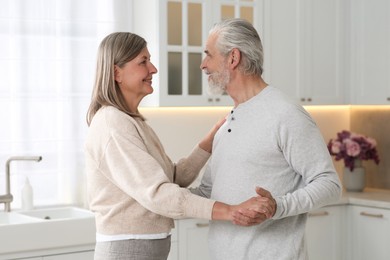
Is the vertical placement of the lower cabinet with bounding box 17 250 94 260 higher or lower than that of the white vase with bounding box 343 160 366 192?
lower

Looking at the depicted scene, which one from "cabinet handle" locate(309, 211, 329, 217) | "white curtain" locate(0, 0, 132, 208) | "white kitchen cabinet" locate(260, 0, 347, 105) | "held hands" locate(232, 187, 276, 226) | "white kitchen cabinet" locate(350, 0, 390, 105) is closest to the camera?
"held hands" locate(232, 187, 276, 226)

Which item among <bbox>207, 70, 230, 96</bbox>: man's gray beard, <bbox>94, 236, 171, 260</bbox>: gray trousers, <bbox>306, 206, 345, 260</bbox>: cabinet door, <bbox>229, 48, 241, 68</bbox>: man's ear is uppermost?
<bbox>229, 48, 241, 68</bbox>: man's ear

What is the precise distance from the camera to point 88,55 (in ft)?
14.6

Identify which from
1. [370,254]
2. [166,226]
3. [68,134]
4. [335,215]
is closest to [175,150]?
[68,134]

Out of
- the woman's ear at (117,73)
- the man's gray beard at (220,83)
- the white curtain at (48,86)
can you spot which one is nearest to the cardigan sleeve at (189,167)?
the man's gray beard at (220,83)

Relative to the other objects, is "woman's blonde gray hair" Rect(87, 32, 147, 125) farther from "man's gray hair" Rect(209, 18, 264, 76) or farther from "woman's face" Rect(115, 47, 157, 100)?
"man's gray hair" Rect(209, 18, 264, 76)

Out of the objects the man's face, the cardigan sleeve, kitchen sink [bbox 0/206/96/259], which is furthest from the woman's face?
kitchen sink [bbox 0/206/96/259]

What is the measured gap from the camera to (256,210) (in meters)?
2.38

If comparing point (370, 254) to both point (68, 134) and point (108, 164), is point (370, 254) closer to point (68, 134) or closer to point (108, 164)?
point (68, 134)

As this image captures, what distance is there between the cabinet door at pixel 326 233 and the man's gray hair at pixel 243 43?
221cm

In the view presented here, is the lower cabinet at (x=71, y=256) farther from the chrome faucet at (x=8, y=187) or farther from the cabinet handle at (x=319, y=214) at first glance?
the cabinet handle at (x=319, y=214)

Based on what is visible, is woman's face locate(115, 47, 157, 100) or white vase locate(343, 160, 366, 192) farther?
white vase locate(343, 160, 366, 192)

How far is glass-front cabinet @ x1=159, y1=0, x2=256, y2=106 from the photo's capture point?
4.37 meters

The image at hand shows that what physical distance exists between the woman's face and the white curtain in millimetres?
1798
